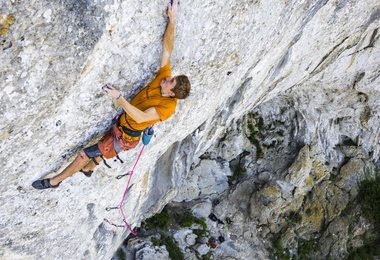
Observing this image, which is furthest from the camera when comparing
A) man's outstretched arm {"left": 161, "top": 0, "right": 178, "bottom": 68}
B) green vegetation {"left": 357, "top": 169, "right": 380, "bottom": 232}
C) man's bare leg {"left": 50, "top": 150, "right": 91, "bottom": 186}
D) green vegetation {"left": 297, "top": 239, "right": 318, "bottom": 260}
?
green vegetation {"left": 297, "top": 239, "right": 318, "bottom": 260}

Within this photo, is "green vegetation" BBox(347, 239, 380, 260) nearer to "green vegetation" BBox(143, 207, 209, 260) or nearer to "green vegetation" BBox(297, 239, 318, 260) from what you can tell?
"green vegetation" BBox(297, 239, 318, 260)

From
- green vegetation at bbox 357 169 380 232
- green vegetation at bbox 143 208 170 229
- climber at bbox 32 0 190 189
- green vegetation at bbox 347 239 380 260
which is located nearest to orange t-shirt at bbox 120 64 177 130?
climber at bbox 32 0 190 189

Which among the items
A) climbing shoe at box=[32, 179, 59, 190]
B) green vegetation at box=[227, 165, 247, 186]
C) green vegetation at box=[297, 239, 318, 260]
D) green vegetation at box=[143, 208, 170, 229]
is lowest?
green vegetation at box=[297, 239, 318, 260]

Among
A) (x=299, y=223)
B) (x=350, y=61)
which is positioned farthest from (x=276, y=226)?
(x=350, y=61)

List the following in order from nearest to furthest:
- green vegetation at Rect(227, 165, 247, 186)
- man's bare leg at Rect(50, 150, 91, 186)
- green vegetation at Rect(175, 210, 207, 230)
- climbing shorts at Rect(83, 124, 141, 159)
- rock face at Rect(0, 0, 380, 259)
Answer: rock face at Rect(0, 0, 380, 259) < climbing shorts at Rect(83, 124, 141, 159) < man's bare leg at Rect(50, 150, 91, 186) < green vegetation at Rect(175, 210, 207, 230) < green vegetation at Rect(227, 165, 247, 186)

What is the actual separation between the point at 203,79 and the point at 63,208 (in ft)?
12.1

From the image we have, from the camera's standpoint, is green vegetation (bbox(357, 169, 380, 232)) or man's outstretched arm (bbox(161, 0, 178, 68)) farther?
green vegetation (bbox(357, 169, 380, 232))

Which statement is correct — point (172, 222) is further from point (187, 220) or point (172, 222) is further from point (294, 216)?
point (294, 216)

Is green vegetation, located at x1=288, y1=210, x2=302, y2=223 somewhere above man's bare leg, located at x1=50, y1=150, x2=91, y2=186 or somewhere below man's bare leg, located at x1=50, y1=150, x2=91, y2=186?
below

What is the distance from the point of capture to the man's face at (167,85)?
5.81 metres

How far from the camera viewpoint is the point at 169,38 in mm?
6285

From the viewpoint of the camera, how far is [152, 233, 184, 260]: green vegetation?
1579cm

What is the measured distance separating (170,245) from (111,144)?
10161mm

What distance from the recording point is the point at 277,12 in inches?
308
